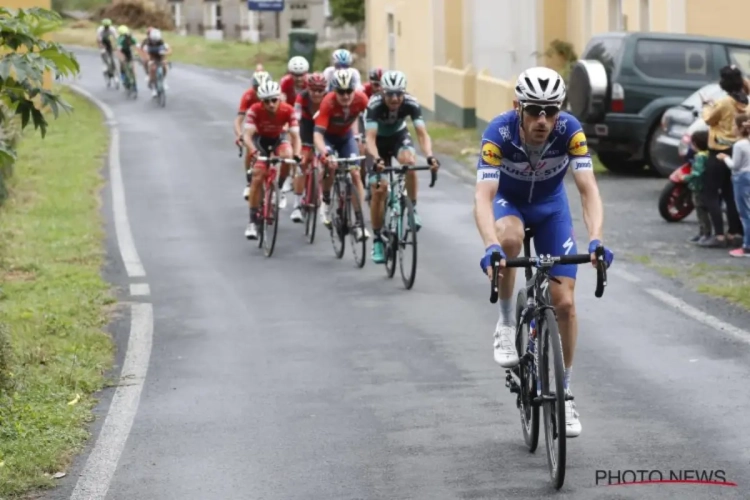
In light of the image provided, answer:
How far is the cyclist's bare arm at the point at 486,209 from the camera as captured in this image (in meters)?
7.66

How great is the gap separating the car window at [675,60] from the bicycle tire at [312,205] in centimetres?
666

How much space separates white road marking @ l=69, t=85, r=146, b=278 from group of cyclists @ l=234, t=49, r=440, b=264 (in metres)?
1.30

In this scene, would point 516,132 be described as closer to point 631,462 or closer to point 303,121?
point 631,462

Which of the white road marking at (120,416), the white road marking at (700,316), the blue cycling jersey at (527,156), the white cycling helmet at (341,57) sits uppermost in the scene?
the white cycling helmet at (341,57)

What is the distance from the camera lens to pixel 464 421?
8.88m

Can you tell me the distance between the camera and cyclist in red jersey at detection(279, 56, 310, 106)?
731 inches

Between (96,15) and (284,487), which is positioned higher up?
(96,15)

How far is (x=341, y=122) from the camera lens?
15695mm

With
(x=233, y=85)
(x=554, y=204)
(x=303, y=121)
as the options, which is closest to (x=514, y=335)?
(x=554, y=204)

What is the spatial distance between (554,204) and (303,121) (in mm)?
9730

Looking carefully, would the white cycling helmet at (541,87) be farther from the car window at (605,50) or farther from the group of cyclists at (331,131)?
the car window at (605,50)

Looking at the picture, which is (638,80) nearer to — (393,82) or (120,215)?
(120,215)

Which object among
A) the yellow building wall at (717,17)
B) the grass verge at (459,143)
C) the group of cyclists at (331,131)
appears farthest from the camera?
the grass verge at (459,143)

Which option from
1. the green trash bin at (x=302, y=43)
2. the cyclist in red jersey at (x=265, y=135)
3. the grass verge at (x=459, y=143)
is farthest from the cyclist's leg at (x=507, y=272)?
the green trash bin at (x=302, y=43)
